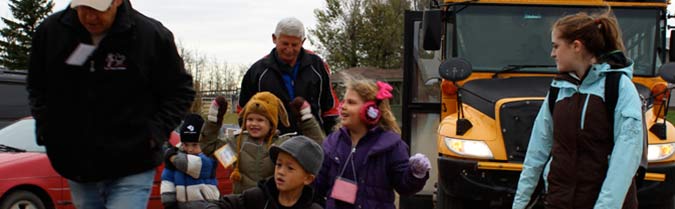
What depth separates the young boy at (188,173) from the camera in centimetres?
637

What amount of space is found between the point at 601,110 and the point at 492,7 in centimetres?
432

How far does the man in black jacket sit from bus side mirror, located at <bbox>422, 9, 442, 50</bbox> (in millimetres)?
3958

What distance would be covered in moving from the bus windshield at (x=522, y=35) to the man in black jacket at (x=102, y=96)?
14.8 ft

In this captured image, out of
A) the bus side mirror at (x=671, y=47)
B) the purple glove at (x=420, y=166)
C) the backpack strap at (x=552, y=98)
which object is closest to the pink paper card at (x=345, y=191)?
the purple glove at (x=420, y=166)

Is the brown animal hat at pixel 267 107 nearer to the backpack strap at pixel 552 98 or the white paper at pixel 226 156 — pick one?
the white paper at pixel 226 156

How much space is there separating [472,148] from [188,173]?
230cm

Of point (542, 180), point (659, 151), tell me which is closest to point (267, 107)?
point (542, 180)

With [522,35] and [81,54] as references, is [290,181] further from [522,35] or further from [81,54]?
[522,35]

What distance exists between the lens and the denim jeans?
3.82 meters

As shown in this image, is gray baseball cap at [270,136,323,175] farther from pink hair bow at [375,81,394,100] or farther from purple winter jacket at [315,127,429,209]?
pink hair bow at [375,81,394,100]

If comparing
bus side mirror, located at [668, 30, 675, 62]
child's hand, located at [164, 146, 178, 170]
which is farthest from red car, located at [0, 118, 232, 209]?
bus side mirror, located at [668, 30, 675, 62]

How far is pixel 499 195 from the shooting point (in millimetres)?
6773

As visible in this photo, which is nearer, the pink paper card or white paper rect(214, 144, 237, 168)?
the pink paper card

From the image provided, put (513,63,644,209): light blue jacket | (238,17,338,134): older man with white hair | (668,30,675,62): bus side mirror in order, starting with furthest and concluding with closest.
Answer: (668,30,675,62): bus side mirror < (238,17,338,134): older man with white hair < (513,63,644,209): light blue jacket
